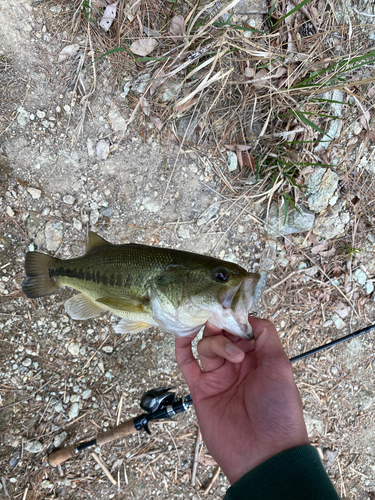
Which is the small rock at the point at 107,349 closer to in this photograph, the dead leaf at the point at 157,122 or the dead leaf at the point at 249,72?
the dead leaf at the point at 157,122

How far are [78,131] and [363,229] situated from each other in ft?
12.0

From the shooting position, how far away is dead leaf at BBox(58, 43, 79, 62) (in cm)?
315

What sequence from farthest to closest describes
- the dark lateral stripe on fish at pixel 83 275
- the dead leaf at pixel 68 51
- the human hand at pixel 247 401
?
1. the dead leaf at pixel 68 51
2. the dark lateral stripe on fish at pixel 83 275
3. the human hand at pixel 247 401

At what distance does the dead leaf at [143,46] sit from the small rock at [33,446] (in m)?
4.19

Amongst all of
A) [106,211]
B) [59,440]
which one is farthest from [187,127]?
[59,440]

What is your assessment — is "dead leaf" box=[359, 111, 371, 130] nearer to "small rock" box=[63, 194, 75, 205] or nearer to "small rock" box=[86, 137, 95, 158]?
"small rock" box=[86, 137, 95, 158]

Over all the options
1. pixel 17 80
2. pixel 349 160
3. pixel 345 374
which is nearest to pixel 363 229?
pixel 349 160

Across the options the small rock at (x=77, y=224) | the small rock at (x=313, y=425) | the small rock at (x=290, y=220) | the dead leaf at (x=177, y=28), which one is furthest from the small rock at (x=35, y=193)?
the small rock at (x=313, y=425)

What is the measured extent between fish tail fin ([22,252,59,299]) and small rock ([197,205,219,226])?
167cm

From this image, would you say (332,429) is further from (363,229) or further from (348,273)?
(363,229)

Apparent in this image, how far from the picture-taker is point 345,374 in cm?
399

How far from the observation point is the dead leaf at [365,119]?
11.5 ft

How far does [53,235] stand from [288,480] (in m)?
2.98

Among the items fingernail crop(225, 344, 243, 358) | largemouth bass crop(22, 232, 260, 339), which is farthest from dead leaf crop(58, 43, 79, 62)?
fingernail crop(225, 344, 243, 358)
